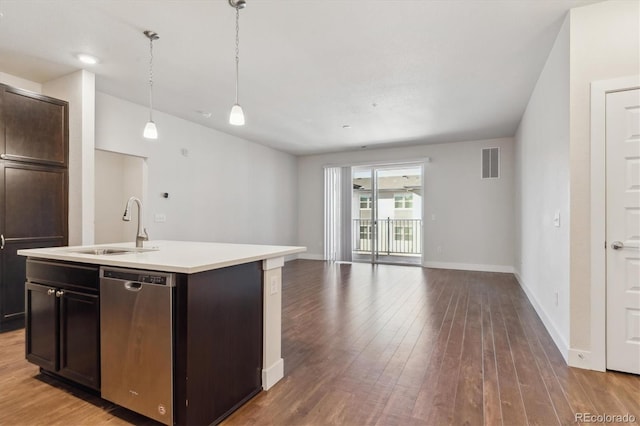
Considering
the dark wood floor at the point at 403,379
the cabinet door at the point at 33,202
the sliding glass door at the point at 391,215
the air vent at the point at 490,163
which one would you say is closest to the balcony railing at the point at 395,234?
the sliding glass door at the point at 391,215

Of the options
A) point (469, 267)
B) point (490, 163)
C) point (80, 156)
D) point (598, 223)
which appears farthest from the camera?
point (469, 267)

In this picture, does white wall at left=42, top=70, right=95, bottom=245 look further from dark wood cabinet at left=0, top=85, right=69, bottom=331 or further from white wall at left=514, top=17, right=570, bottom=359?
white wall at left=514, top=17, right=570, bottom=359

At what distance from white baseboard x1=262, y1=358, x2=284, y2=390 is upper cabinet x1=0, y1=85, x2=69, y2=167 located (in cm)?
334

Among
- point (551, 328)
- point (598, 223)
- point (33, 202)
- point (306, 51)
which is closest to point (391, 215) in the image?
point (551, 328)

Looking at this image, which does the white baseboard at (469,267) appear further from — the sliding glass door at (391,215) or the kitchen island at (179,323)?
the kitchen island at (179,323)

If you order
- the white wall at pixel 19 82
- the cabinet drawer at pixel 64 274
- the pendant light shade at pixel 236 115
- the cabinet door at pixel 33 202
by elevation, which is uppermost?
the white wall at pixel 19 82

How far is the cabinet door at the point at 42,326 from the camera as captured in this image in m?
2.17

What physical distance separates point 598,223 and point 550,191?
2.89 feet

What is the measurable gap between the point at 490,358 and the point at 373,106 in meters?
3.51

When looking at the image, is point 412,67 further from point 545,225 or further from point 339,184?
point 339,184

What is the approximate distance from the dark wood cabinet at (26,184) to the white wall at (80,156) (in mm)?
72

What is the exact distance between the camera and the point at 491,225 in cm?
666

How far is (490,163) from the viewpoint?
6676 mm

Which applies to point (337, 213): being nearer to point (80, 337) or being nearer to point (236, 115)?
point (236, 115)
